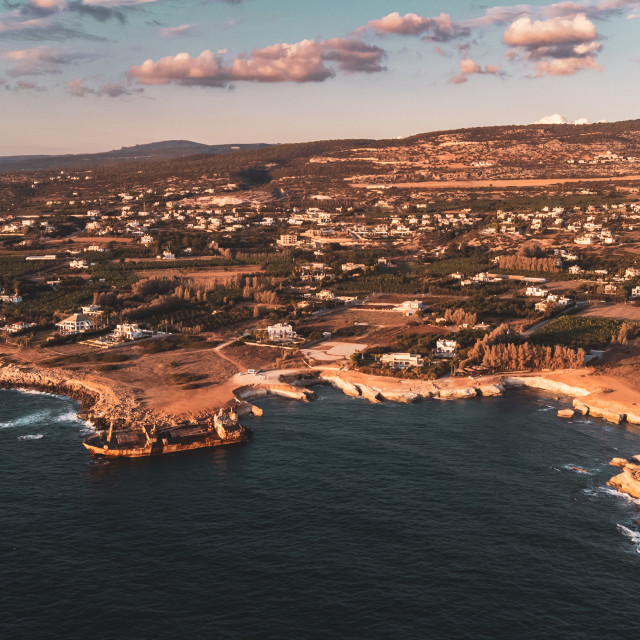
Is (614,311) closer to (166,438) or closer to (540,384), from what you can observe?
(540,384)

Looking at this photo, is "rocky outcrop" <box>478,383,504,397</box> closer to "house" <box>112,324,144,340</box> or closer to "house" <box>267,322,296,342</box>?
"house" <box>267,322,296,342</box>

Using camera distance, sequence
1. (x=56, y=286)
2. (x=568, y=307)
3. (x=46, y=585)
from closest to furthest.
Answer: (x=46, y=585) → (x=568, y=307) → (x=56, y=286)

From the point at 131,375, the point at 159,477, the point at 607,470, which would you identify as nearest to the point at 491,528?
the point at 607,470

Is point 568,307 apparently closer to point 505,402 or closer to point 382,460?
point 505,402

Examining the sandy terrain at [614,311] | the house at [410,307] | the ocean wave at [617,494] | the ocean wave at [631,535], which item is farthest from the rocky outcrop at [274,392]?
the sandy terrain at [614,311]

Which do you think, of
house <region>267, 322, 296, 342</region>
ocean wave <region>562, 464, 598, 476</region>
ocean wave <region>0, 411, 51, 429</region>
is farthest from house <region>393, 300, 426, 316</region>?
ocean wave <region>0, 411, 51, 429</region>

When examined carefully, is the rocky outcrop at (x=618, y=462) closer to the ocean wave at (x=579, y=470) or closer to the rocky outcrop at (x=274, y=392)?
the ocean wave at (x=579, y=470)

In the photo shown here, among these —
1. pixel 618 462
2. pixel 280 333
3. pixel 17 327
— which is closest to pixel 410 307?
pixel 280 333
